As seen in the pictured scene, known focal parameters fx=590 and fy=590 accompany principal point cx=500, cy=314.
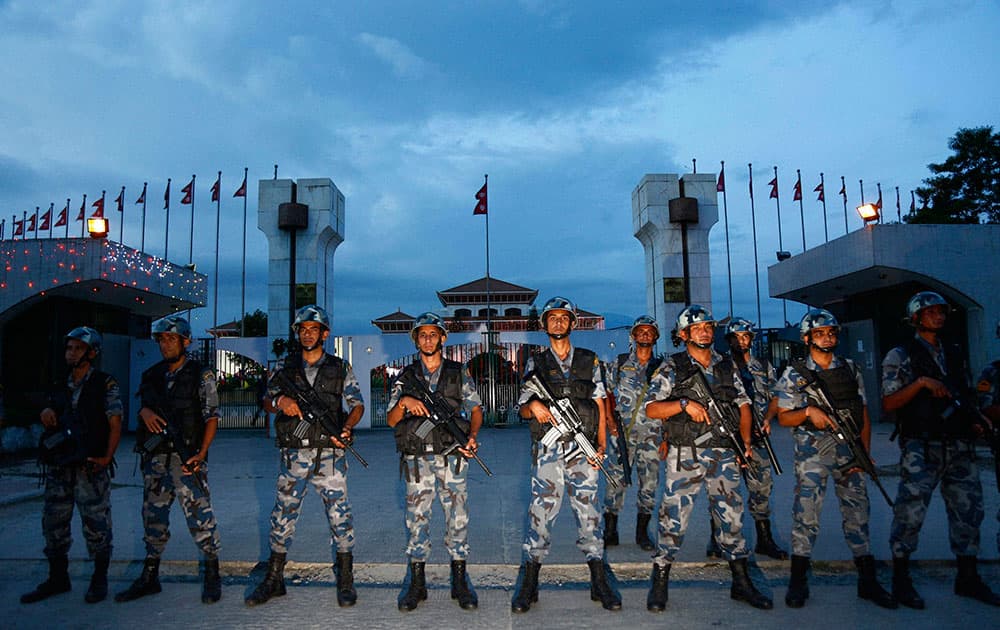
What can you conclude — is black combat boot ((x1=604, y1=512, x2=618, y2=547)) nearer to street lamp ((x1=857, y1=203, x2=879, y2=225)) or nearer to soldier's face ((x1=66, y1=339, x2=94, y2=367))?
soldier's face ((x1=66, y1=339, x2=94, y2=367))

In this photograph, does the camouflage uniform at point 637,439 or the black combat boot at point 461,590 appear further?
the camouflage uniform at point 637,439

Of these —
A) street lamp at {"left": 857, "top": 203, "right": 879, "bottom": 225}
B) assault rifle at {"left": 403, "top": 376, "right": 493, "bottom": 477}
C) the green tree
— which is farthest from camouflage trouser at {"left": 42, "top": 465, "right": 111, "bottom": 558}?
the green tree

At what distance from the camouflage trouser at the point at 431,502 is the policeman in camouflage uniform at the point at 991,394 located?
363 cm

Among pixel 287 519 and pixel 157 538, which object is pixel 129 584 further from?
pixel 287 519

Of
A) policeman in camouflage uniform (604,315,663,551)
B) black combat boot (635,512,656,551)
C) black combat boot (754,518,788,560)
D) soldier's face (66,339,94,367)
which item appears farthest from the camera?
policeman in camouflage uniform (604,315,663,551)

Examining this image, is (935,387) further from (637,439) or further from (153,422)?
(153,422)

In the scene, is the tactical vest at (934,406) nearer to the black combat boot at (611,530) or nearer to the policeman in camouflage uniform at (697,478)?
the policeman in camouflage uniform at (697,478)

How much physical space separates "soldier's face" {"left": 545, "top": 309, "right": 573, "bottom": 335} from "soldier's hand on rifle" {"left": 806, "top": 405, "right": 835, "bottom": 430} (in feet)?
5.61

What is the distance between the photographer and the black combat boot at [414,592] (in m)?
3.86

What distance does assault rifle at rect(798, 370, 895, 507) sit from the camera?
3.86 metres

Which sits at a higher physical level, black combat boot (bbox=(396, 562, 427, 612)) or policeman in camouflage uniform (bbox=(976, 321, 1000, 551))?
policeman in camouflage uniform (bbox=(976, 321, 1000, 551))

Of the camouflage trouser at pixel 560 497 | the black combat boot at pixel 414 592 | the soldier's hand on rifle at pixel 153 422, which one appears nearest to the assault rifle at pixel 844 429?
the camouflage trouser at pixel 560 497

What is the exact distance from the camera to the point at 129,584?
14.6 ft

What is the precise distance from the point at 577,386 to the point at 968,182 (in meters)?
30.6
